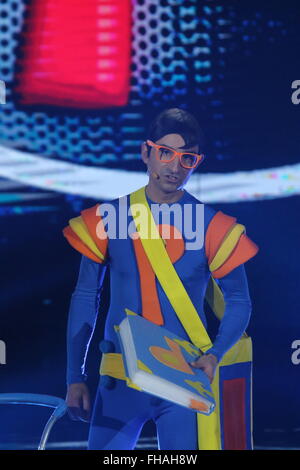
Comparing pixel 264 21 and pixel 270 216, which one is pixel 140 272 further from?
pixel 264 21

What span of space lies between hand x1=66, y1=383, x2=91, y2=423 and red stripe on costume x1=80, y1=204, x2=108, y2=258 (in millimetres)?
410

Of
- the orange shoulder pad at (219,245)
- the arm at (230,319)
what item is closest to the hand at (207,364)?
the arm at (230,319)

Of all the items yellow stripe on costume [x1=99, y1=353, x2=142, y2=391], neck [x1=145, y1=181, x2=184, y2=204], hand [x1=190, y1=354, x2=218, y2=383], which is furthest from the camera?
neck [x1=145, y1=181, x2=184, y2=204]

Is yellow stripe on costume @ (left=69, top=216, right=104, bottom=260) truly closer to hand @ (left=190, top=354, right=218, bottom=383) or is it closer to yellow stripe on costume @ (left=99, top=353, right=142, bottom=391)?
yellow stripe on costume @ (left=99, top=353, right=142, bottom=391)

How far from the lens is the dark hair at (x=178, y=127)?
6.85 ft

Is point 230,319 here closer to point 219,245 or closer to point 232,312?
point 232,312

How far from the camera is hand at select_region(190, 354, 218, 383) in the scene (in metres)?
1.86

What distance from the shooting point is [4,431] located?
258 cm

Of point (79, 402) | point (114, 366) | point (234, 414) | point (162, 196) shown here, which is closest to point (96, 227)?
point (162, 196)

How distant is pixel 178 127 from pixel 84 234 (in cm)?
44

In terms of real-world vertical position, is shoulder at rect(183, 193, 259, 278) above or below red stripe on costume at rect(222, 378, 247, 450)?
above

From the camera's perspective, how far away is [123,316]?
2023 millimetres

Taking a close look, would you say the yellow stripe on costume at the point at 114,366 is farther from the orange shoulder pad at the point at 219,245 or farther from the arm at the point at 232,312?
the orange shoulder pad at the point at 219,245

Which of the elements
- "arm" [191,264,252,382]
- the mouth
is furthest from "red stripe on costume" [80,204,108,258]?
"arm" [191,264,252,382]
